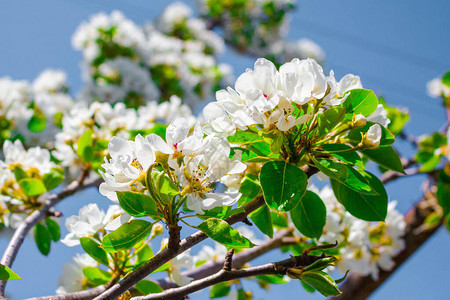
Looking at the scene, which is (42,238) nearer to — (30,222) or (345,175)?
(30,222)

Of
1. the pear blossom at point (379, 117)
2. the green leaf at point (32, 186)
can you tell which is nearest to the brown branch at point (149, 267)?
the pear blossom at point (379, 117)

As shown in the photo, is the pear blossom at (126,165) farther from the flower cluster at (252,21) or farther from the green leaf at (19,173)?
the flower cluster at (252,21)

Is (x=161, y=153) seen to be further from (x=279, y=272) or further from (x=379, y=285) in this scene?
(x=379, y=285)

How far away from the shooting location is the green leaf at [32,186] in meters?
1.21

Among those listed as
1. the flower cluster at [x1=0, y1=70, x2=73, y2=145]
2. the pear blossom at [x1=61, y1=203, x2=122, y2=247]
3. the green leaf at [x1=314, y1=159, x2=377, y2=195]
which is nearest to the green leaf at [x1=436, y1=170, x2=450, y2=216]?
the green leaf at [x1=314, y1=159, x2=377, y2=195]

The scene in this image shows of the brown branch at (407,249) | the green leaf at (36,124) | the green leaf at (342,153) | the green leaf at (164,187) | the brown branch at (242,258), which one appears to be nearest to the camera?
the green leaf at (164,187)

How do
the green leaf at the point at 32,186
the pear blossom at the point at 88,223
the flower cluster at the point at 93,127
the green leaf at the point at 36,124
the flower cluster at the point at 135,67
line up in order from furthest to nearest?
the flower cluster at the point at 135,67
the green leaf at the point at 36,124
the flower cluster at the point at 93,127
the green leaf at the point at 32,186
the pear blossom at the point at 88,223

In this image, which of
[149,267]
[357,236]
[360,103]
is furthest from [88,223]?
[357,236]

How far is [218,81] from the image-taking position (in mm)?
4512

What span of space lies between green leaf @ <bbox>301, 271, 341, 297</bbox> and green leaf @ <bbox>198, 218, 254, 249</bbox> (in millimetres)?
127

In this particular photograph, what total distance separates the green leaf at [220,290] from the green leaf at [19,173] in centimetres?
66

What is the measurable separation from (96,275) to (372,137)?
26.7 inches

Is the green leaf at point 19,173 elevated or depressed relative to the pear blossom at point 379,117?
elevated

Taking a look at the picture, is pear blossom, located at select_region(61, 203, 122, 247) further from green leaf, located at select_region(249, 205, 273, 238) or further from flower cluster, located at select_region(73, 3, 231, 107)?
flower cluster, located at select_region(73, 3, 231, 107)
